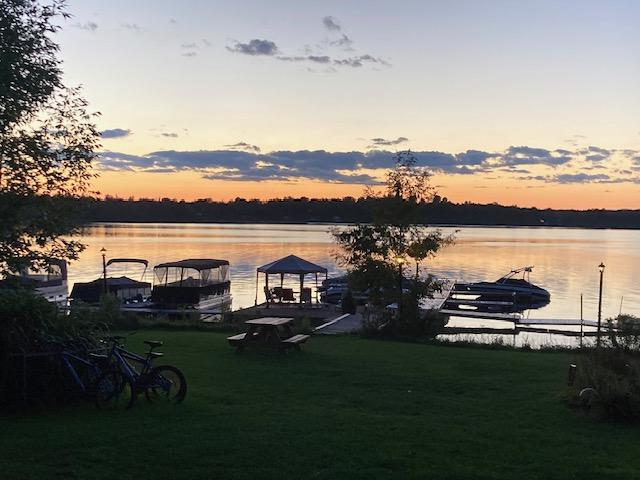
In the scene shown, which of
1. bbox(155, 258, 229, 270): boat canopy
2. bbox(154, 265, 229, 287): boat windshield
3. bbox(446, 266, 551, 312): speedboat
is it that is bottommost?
bbox(446, 266, 551, 312): speedboat

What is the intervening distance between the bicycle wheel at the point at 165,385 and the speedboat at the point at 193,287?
23.7m

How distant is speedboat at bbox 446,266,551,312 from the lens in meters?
40.7

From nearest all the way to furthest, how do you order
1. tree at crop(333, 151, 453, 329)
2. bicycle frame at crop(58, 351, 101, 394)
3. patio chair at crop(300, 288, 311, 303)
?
1. bicycle frame at crop(58, 351, 101, 394)
2. tree at crop(333, 151, 453, 329)
3. patio chair at crop(300, 288, 311, 303)

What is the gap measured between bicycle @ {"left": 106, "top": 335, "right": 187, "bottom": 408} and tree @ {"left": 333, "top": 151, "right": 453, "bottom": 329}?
12.5 m

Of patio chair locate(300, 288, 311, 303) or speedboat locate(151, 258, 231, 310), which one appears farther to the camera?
speedboat locate(151, 258, 231, 310)

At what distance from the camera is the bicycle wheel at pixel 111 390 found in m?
7.43

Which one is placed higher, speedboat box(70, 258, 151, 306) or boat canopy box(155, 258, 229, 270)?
boat canopy box(155, 258, 229, 270)

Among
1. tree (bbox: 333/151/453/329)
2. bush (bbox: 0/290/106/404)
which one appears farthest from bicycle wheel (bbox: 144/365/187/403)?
tree (bbox: 333/151/453/329)

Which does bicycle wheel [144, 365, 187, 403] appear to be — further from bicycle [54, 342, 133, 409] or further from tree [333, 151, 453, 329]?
tree [333, 151, 453, 329]

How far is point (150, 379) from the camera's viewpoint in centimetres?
764

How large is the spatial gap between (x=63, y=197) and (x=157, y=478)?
652cm

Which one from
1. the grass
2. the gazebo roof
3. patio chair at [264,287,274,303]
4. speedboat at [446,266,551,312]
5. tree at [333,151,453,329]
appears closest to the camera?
the grass

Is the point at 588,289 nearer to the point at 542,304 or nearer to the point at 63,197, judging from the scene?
the point at 542,304

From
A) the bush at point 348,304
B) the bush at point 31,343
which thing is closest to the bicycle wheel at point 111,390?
the bush at point 31,343
